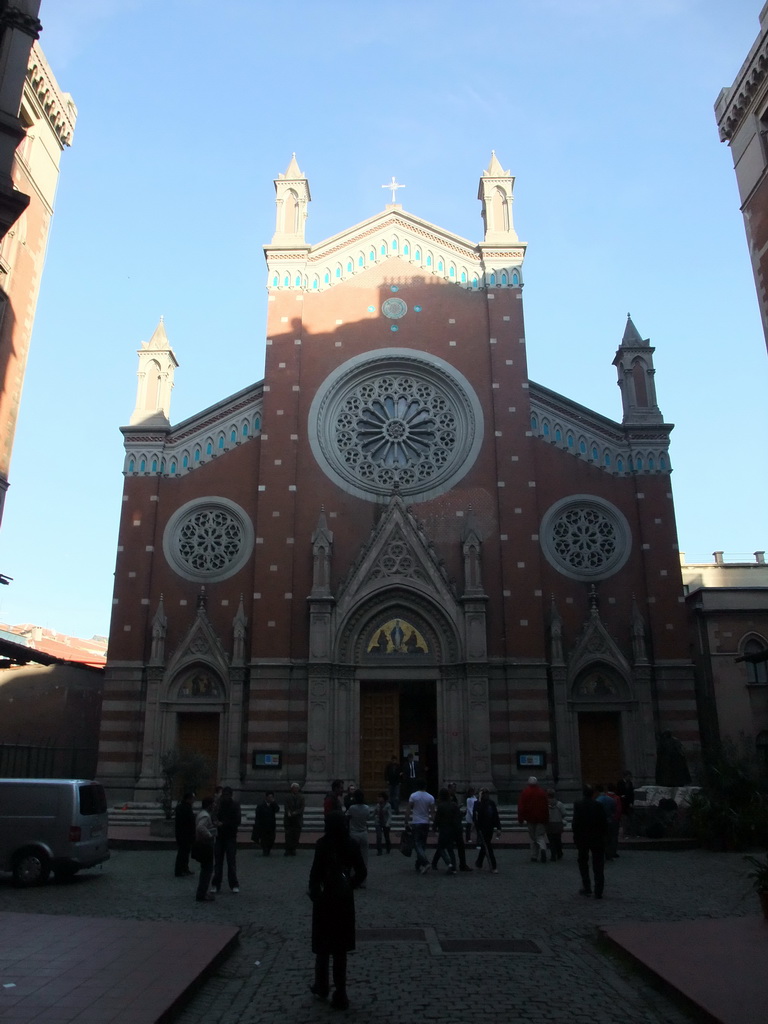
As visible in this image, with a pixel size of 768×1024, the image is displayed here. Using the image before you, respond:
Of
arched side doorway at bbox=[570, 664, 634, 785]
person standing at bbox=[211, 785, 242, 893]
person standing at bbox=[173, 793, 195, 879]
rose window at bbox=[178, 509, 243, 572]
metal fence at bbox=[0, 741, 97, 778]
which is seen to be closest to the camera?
person standing at bbox=[211, 785, 242, 893]

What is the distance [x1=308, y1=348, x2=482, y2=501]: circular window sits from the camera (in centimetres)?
3256

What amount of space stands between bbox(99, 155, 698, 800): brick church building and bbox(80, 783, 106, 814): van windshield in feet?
39.2

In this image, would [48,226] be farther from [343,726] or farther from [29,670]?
[29,670]

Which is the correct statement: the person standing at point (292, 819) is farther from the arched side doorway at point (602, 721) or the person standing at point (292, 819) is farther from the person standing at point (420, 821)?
the arched side doorway at point (602, 721)

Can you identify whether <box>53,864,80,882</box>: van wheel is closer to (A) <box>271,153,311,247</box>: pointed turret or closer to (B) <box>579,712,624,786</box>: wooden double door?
(B) <box>579,712,624,786</box>: wooden double door

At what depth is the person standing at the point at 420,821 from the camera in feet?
57.6

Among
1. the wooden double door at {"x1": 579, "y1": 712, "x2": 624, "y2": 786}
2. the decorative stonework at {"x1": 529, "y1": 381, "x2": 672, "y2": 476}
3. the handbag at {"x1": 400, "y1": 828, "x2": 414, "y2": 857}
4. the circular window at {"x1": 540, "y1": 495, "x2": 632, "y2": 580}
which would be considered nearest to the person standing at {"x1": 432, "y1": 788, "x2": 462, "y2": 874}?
the handbag at {"x1": 400, "y1": 828, "x2": 414, "y2": 857}

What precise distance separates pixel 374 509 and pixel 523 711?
8.88m

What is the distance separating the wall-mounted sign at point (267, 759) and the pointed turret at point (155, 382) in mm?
13161

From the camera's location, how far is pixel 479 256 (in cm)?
3516

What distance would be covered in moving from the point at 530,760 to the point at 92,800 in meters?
16.2

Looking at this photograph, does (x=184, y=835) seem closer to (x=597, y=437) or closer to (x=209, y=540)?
(x=209, y=540)

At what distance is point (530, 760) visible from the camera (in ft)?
93.8

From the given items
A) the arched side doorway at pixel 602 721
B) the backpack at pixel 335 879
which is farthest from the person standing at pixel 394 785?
the backpack at pixel 335 879
